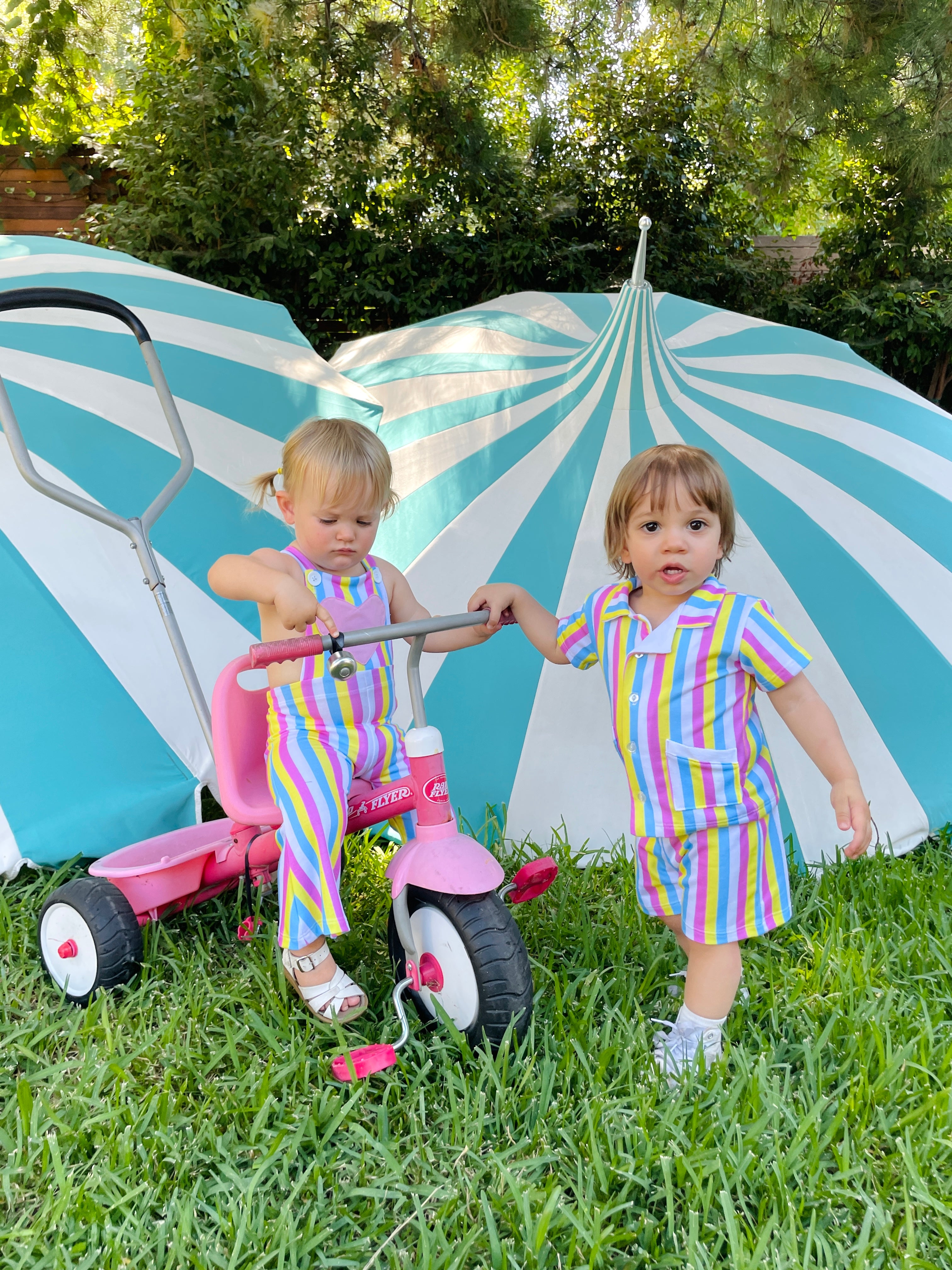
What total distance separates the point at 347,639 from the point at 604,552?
1289mm

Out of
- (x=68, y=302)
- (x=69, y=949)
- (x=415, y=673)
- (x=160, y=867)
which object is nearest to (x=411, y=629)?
(x=415, y=673)

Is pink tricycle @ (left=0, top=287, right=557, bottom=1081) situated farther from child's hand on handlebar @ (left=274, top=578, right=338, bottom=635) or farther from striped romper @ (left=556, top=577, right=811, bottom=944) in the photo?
striped romper @ (left=556, top=577, right=811, bottom=944)

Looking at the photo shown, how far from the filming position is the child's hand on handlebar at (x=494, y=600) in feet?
6.65

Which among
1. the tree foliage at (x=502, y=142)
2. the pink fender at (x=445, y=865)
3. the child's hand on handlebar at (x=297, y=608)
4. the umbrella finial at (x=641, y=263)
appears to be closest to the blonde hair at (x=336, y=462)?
the child's hand on handlebar at (x=297, y=608)

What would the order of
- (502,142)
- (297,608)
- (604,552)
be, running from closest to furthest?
(297,608), (604,552), (502,142)

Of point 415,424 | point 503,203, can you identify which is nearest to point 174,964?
point 415,424

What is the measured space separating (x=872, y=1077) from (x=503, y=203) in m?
5.87

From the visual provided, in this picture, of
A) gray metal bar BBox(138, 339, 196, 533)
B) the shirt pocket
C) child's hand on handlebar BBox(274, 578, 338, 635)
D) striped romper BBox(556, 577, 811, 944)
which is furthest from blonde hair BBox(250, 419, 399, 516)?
the shirt pocket

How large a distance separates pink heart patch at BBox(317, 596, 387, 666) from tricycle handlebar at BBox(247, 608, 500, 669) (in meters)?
0.25

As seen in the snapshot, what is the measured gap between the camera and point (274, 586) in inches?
72.2

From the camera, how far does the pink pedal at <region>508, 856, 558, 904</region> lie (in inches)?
81.0

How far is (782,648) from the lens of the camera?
72.2 inches

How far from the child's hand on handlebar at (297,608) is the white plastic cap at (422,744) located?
0.25m

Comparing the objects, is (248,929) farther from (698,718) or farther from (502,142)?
(502,142)
